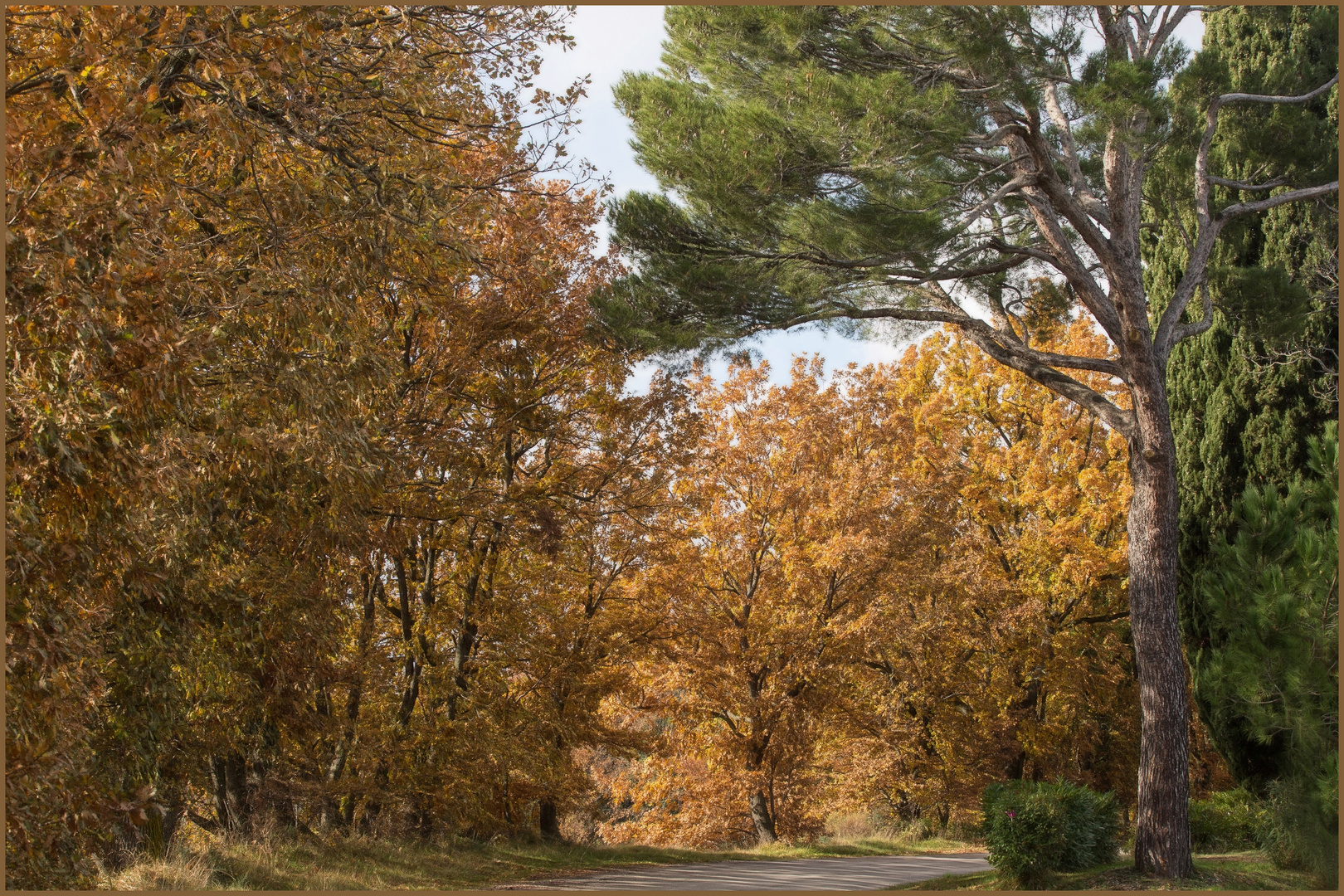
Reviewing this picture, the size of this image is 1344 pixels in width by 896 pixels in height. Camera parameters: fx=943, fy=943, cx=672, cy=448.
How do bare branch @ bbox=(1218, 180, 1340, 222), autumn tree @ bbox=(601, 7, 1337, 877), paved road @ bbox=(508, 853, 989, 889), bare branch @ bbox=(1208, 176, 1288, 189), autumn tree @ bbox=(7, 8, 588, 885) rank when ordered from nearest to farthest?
1. autumn tree @ bbox=(7, 8, 588, 885)
2. autumn tree @ bbox=(601, 7, 1337, 877)
3. paved road @ bbox=(508, 853, 989, 889)
4. bare branch @ bbox=(1218, 180, 1340, 222)
5. bare branch @ bbox=(1208, 176, 1288, 189)

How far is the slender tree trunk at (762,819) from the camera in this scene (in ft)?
55.8

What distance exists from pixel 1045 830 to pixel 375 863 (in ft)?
24.2

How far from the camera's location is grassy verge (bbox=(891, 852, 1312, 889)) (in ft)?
31.1

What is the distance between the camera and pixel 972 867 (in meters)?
13.3

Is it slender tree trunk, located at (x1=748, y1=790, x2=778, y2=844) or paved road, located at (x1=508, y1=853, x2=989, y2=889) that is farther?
slender tree trunk, located at (x1=748, y1=790, x2=778, y2=844)

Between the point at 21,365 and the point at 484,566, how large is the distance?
859 centimetres

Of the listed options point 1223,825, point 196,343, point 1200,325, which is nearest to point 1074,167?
point 1200,325

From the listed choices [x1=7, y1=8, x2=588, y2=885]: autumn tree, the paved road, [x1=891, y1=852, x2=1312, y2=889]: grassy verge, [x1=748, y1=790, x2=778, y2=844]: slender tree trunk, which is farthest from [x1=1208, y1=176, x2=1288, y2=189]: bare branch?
[x1=748, y1=790, x2=778, y2=844]: slender tree trunk

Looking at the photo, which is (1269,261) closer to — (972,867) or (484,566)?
(972,867)

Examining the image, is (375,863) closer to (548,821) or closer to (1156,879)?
(548,821)

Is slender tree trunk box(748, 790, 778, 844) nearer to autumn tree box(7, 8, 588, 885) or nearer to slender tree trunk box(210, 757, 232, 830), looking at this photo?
slender tree trunk box(210, 757, 232, 830)

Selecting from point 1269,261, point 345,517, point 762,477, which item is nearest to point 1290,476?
point 1269,261

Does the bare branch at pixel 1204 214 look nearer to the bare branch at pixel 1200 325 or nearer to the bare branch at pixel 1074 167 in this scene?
the bare branch at pixel 1200 325

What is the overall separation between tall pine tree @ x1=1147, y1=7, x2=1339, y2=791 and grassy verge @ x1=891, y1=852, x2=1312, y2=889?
1.98 metres
